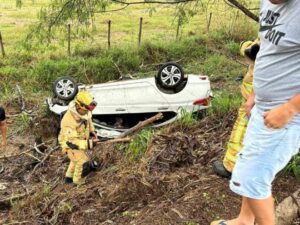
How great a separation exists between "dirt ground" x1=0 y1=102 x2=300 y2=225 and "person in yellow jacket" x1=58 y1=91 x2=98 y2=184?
211 millimetres

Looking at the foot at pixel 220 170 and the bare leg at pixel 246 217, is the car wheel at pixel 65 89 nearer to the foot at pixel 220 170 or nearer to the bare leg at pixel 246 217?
the foot at pixel 220 170

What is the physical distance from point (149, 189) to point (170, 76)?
397 centimetres

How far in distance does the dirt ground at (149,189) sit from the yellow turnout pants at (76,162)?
167mm

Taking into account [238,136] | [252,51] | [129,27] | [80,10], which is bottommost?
[129,27]

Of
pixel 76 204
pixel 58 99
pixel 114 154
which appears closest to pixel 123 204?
pixel 76 204

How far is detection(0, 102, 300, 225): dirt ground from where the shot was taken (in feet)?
11.7

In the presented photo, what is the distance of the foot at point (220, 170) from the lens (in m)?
4.01

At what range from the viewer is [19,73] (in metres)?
11.2

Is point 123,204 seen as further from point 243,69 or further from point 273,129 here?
point 243,69

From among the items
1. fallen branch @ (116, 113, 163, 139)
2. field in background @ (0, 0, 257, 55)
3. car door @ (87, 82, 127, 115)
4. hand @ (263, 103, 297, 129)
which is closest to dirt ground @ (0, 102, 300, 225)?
fallen branch @ (116, 113, 163, 139)

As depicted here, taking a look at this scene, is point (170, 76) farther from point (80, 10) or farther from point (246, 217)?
point (246, 217)

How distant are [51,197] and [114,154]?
1291mm

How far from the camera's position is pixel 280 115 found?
2.30m

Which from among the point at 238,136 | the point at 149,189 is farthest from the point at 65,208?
the point at 238,136
